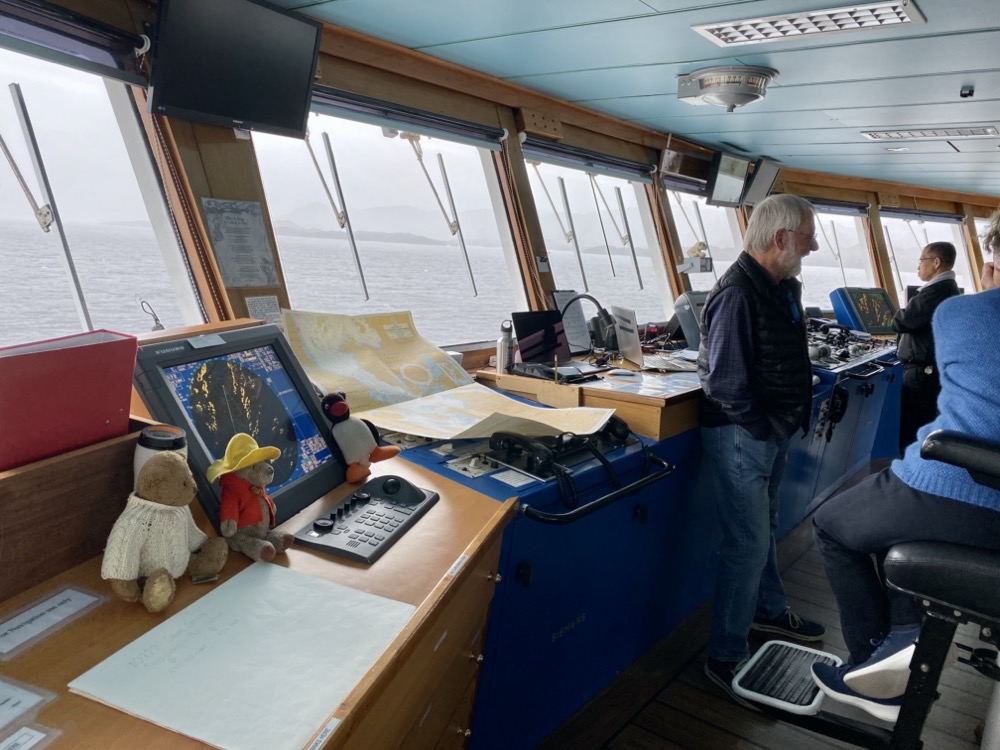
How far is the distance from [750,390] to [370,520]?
1343 millimetres

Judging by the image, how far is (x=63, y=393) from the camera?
39.3 inches

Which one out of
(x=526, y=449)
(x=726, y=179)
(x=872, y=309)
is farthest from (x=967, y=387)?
(x=872, y=309)

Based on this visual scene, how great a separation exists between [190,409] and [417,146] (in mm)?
2262

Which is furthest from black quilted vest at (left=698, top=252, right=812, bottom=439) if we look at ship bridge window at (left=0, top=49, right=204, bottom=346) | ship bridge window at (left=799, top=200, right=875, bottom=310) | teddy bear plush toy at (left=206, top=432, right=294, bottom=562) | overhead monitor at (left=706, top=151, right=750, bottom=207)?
ship bridge window at (left=799, top=200, right=875, bottom=310)

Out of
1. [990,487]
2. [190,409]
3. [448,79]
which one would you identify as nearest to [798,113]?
[448,79]

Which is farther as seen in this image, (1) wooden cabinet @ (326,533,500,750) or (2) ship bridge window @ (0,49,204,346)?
(2) ship bridge window @ (0,49,204,346)

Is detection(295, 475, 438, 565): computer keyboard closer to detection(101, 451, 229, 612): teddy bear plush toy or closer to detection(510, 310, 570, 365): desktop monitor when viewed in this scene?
detection(101, 451, 229, 612): teddy bear plush toy

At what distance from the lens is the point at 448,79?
120 inches

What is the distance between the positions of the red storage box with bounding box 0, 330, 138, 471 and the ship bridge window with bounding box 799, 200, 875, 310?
6.92 metres

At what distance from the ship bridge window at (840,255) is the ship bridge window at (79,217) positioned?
6.29m

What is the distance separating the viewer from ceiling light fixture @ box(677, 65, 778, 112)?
3.03 m

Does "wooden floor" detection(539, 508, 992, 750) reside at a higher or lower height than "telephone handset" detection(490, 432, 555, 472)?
lower

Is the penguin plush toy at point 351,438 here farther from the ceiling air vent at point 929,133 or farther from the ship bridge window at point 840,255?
the ship bridge window at point 840,255

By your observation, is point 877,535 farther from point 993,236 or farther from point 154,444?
point 154,444
